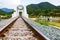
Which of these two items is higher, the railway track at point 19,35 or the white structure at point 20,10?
the railway track at point 19,35

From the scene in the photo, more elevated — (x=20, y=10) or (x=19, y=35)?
(x=19, y=35)

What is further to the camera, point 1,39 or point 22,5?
point 22,5

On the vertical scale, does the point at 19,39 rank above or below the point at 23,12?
above

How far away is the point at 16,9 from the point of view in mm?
73562

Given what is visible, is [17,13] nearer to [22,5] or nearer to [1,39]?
[22,5]

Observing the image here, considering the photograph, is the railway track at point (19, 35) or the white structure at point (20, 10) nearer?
the railway track at point (19, 35)

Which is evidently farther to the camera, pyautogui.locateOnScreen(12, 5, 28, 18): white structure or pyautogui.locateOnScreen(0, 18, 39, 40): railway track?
pyautogui.locateOnScreen(12, 5, 28, 18): white structure

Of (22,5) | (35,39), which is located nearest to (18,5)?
(22,5)

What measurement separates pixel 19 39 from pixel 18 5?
67288mm

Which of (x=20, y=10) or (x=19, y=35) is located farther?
(x=20, y=10)

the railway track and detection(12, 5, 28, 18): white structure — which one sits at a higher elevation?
the railway track

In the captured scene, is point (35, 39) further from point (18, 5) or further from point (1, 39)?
point (18, 5)

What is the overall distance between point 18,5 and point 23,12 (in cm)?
410

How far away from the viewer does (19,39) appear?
26.8ft
